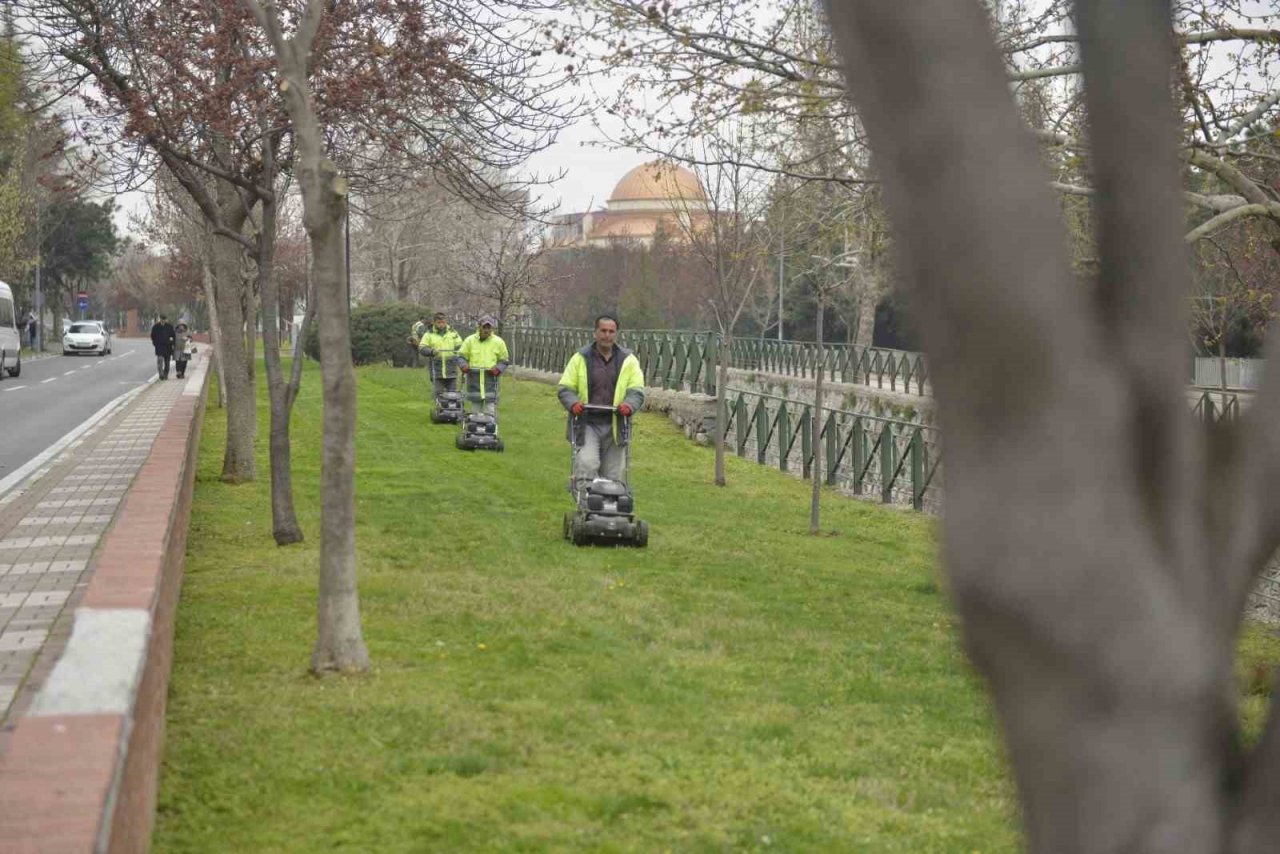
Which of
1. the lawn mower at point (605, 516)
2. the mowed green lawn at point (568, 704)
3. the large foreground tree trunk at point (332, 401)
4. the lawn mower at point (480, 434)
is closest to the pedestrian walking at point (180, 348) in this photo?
the lawn mower at point (480, 434)

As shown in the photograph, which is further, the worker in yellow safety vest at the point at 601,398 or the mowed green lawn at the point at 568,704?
A: the worker in yellow safety vest at the point at 601,398

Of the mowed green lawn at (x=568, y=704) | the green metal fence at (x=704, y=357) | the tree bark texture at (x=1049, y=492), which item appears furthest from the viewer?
the green metal fence at (x=704, y=357)

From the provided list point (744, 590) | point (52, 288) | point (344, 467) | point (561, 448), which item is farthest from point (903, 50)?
point (52, 288)

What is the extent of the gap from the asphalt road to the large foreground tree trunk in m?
10.1

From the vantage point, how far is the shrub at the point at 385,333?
4725 cm

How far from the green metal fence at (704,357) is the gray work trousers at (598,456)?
8101mm

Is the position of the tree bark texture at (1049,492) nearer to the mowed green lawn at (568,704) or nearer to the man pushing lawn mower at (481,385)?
the mowed green lawn at (568,704)

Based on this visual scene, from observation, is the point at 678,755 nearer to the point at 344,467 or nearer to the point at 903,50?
the point at 344,467

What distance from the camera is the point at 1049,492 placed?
190 centimetres

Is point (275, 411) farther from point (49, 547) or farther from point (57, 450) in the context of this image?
point (57, 450)

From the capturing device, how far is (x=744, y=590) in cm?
1099

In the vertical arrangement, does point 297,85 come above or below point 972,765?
above

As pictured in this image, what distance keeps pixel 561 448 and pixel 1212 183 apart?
31.4ft

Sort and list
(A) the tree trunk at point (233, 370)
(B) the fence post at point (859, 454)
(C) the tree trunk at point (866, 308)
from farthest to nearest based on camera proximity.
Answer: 1. (C) the tree trunk at point (866, 308)
2. (B) the fence post at point (859, 454)
3. (A) the tree trunk at point (233, 370)
